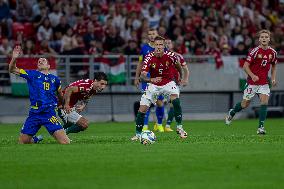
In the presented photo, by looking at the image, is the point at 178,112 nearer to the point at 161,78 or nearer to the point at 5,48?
the point at 161,78

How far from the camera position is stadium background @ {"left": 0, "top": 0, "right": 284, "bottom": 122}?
29.1 m

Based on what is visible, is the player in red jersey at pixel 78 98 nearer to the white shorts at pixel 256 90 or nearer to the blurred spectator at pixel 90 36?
the white shorts at pixel 256 90

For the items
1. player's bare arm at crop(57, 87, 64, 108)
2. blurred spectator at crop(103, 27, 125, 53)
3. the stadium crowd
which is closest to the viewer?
player's bare arm at crop(57, 87, 64, 108)

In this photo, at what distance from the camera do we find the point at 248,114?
30.9 metres

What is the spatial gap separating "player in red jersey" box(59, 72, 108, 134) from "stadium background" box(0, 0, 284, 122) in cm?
977

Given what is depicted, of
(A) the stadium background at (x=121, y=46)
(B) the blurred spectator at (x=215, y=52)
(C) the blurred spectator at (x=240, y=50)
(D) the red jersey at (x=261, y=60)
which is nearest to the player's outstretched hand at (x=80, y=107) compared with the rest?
(D) the red jersey at (x=261, y=60)

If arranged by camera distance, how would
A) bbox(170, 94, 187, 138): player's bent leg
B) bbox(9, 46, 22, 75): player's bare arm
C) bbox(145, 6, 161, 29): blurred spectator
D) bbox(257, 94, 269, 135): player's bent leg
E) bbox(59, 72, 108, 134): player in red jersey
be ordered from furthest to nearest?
1. bbox(145, 6, 161, 29): blurred spectator
2. bbox(257, 94, 269, 135): player's bent leg
3. bbox(170, 94, 187, 138): player's bent leg
4. bbox(59, 72, 108, 134): player in red jersey
5. bbox(9, 46, 22, 75): player's bare arm

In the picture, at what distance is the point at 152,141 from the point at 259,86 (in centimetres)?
491

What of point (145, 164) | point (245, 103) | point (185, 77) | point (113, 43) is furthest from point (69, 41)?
point (145, 164)

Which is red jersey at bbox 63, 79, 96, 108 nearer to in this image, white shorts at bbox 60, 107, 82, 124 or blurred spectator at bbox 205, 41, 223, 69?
white shorts at bbox 60, 107, 82, 124

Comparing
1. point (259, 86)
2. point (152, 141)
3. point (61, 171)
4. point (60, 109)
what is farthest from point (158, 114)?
point (61, 171)

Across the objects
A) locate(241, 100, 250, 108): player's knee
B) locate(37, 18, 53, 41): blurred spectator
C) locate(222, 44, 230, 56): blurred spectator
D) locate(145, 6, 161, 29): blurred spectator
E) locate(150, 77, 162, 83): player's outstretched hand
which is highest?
locate(145, 6, 161, 29): blurred spectator

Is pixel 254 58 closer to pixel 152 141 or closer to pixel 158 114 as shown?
pixel 158 114

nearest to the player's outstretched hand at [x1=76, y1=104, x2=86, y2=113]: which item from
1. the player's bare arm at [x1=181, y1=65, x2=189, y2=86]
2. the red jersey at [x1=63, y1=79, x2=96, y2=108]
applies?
the red jersey at [x1=63, y1=79, x2=96, y2=108]
